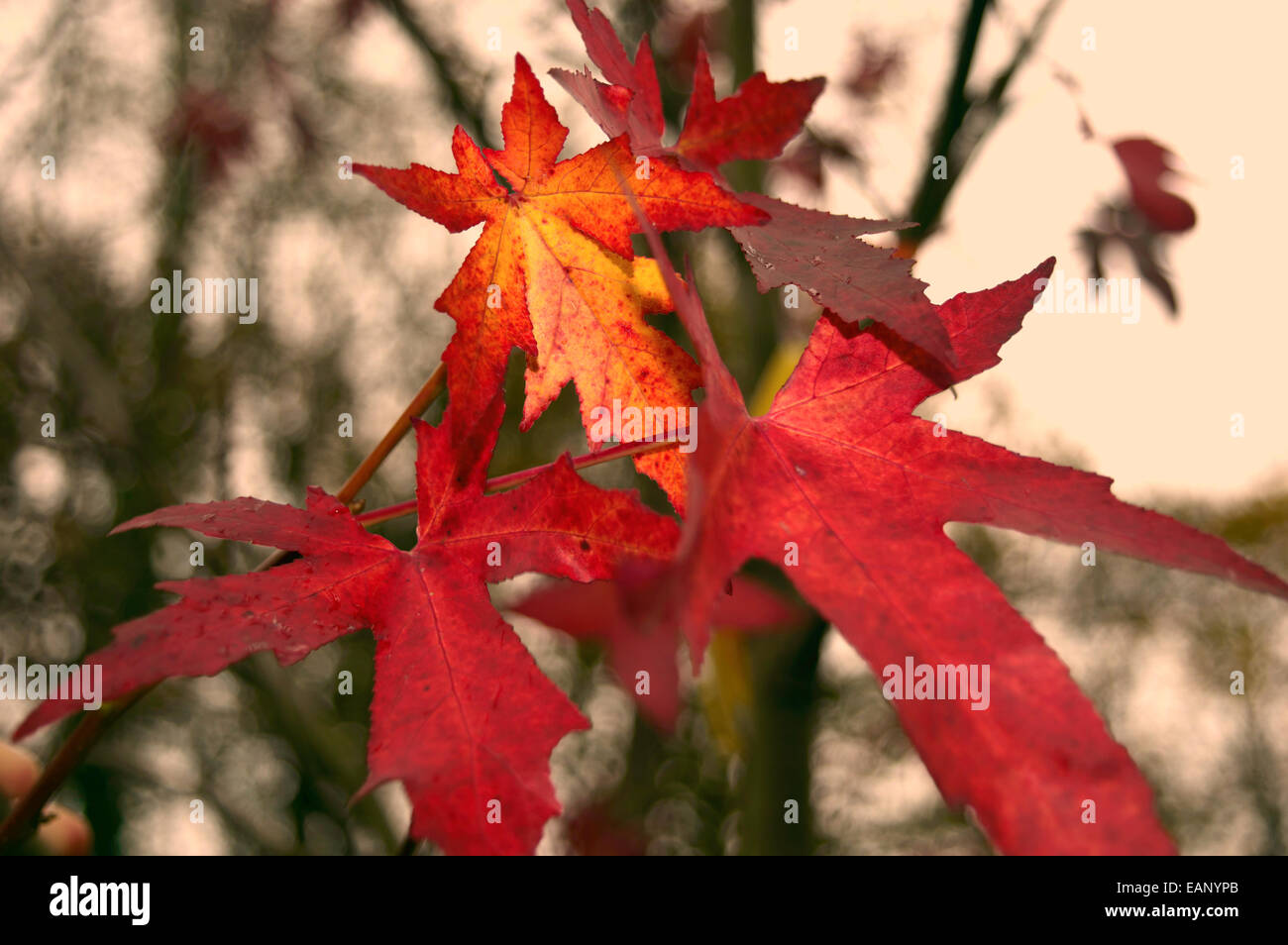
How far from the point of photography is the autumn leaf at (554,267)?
0.57m

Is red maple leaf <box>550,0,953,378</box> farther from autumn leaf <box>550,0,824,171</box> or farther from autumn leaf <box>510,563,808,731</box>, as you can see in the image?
autumn leaf <box>510,563,808,731</box>

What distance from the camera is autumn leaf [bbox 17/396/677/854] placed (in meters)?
0.44

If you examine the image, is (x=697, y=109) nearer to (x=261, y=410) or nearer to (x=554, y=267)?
(x=554, y=267)

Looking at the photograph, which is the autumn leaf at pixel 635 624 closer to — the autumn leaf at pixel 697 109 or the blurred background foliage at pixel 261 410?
the autumn leaf at pixel 697 109

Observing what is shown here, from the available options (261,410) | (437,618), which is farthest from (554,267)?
(261,410)

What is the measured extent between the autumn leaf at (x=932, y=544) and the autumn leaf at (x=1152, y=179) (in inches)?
43.3

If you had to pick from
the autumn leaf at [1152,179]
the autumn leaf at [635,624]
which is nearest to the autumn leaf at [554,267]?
the autumn leaf at [635,624]

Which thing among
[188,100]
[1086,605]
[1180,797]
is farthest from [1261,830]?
[188,100]

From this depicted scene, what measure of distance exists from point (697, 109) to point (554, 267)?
6.1 inches

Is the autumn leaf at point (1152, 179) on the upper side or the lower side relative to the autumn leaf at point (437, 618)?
upper

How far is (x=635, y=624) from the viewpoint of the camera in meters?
0.31

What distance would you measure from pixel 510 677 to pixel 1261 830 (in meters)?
6.44

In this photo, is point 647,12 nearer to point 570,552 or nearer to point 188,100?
point 188,100

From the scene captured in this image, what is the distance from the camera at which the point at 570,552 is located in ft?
1.85
